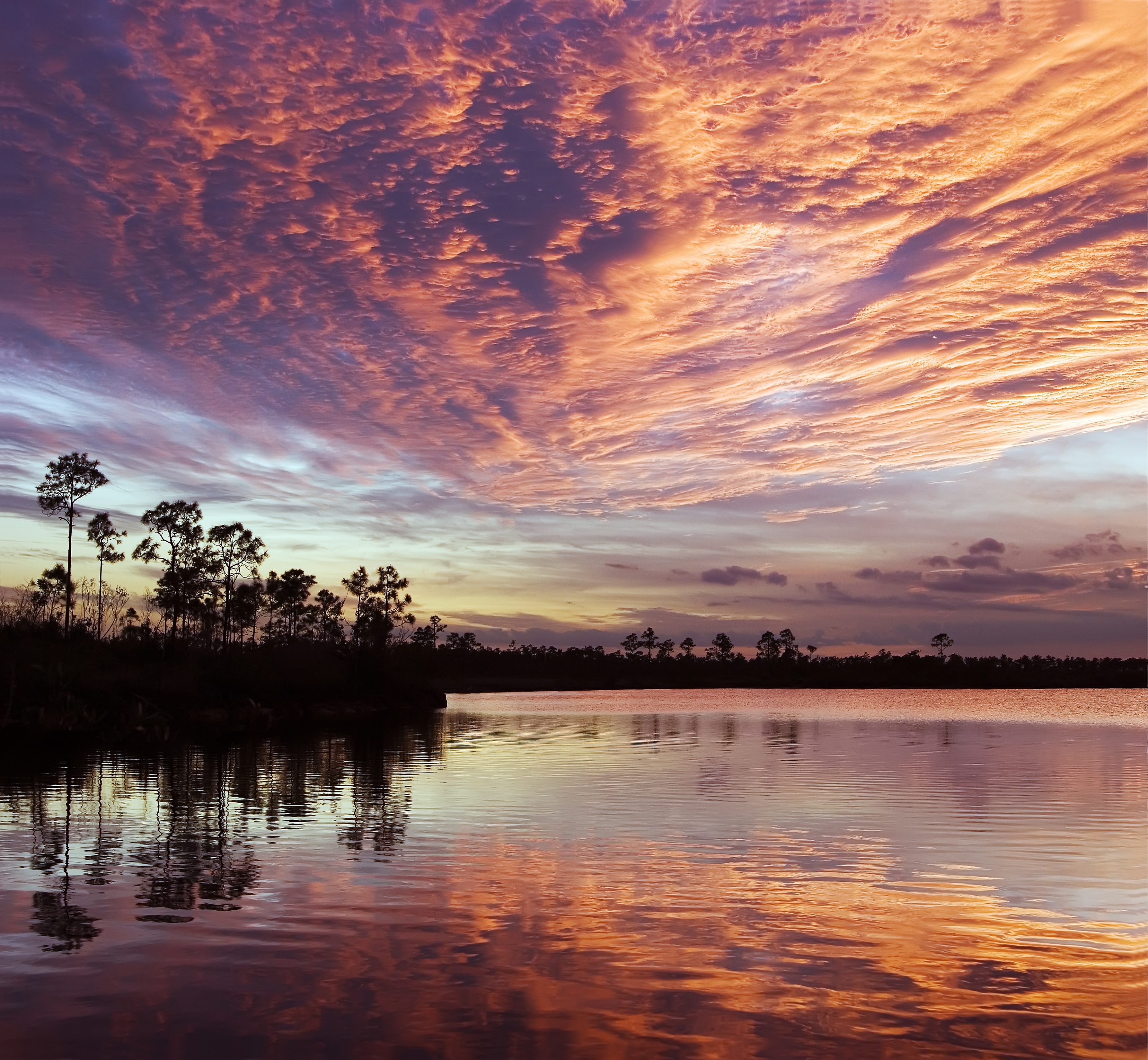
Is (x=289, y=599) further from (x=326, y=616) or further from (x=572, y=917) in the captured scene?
(x=572, y=917)

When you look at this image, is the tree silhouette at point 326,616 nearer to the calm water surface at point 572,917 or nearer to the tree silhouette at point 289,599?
the tree silhouette at point 289,599

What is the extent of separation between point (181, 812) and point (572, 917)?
1480 centimetres

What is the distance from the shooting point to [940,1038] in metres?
9.87

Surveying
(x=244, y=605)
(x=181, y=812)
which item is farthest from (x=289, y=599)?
(x=181, y=812)

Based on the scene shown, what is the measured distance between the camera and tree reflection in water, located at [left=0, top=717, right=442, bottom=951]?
623 inches

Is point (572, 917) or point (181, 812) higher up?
point (572, 917)

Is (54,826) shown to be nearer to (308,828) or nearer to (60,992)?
(308,828)

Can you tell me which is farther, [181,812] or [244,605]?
[244,605]

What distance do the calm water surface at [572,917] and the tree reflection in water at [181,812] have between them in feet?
0.43

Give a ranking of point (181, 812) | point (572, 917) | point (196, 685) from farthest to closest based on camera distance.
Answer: point (196, 685), point (181, 812), point (572, 917)

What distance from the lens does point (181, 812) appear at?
25.7 m

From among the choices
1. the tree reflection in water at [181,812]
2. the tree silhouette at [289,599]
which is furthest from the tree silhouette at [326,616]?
the tree reflection in water at [181,812]

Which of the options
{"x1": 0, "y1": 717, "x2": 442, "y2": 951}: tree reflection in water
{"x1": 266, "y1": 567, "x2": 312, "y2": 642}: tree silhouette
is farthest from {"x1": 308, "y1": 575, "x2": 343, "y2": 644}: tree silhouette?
{"x1": 0, "y1": 717, "x2": 442, "y2": 951}: tree reflection in water

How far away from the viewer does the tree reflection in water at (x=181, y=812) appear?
623 inches
